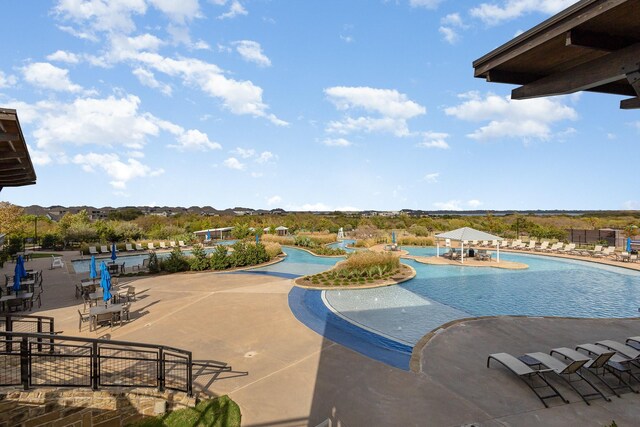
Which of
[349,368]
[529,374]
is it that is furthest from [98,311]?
[529,374]

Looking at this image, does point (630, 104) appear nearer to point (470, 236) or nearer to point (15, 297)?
point (15, 297)

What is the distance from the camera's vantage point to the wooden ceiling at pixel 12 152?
459 cm

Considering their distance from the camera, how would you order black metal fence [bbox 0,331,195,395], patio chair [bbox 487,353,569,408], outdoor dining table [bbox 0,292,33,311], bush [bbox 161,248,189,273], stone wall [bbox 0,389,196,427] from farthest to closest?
bush [bbox 161,248,189,273]
outdoor dining table [bbox 0,292,33,311]
patio chair [bbox 487,353,569,408]
black metal fence [bbox 0,331,195,395]
stone wall [bbox 0,389,196,427]

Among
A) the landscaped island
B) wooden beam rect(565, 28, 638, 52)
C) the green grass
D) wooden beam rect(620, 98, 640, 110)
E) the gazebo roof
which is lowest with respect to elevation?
the green grass

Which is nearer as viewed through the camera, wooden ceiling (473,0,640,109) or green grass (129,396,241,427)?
wooden ceiling (473,0,640,109)

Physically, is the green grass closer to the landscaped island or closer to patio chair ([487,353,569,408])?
patio chair ([487,353,569,408])

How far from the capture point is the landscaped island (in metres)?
13.3

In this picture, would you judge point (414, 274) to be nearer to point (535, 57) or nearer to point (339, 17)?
point (535, 57)

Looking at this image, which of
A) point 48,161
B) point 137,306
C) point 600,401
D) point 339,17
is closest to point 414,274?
point 600,401

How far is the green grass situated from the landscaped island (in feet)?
26.7

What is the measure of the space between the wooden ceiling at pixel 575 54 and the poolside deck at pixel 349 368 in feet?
13.9

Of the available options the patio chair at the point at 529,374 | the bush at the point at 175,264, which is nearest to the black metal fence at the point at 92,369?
the patio chair at the point at 529,374

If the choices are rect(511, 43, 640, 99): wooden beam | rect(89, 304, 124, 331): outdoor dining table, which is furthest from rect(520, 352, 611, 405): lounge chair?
rect(89, 304, 124, 331): outdoor dining table

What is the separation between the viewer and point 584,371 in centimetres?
582
